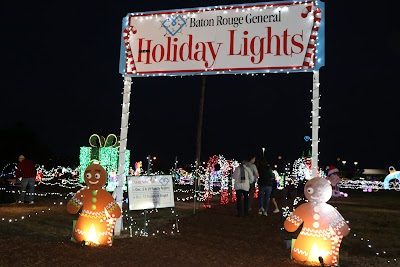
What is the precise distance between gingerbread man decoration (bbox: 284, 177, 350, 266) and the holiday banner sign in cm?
239

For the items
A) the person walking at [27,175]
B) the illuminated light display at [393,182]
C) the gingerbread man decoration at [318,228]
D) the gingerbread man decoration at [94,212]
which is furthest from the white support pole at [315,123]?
the illuminated light display at [393,182]

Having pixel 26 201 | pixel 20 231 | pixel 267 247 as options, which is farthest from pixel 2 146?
pixel 267 247

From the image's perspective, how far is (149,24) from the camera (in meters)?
8.77

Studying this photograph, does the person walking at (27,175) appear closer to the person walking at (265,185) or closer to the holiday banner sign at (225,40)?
the holiday banner sign at (225,40)

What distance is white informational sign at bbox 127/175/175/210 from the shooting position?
822cm

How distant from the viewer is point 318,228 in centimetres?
627

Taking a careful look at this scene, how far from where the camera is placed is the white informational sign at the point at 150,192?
8219 mm

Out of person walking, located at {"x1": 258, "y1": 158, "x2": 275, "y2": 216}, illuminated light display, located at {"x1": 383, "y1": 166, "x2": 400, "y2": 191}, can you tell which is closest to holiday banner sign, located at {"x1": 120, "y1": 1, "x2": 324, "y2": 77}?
person walking, located at {"x1": 258, "y1": 158, "x2": 275, "y2": 216}

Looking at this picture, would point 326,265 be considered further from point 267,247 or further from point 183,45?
point 183,45

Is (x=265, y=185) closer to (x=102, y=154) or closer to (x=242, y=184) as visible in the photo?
(x=242, y=184)

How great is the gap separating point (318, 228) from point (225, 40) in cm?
388

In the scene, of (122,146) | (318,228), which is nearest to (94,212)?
Result: (122,146)

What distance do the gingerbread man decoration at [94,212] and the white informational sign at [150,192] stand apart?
2.98ft

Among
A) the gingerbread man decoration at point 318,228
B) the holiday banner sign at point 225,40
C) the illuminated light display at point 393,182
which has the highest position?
the holiday banner sign at point 225,40
